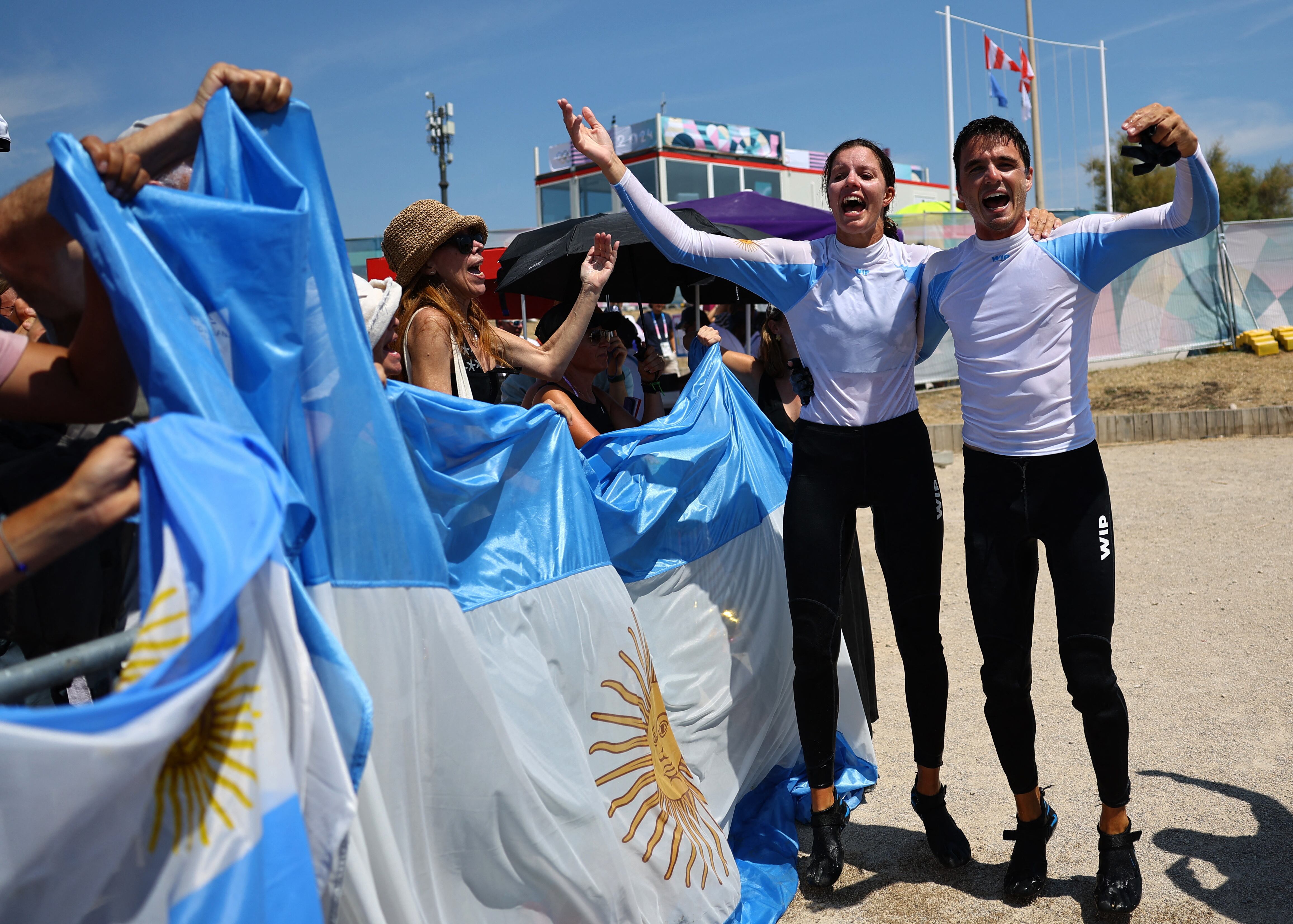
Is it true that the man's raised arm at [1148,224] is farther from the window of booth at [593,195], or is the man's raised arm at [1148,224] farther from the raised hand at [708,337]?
the window of booth at [593,195]

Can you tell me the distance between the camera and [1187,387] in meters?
12.7

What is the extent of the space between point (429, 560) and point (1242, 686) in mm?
3753

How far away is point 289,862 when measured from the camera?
139 centimetres

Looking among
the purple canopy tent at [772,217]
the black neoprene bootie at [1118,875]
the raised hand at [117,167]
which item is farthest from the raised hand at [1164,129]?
the purple canopy tent at [772,217]

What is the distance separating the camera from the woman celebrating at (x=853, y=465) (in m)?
3.11

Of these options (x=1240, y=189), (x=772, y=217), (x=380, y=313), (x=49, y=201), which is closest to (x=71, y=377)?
(x=49, y=201)

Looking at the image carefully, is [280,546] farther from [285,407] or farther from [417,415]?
[417,415]

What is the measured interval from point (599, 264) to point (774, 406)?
1.58 meters

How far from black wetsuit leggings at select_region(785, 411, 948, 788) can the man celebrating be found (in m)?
0.17

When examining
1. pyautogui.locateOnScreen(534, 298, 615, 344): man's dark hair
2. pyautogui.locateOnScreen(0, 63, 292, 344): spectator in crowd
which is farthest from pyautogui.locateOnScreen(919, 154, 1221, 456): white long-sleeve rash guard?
pyautogui.locateOnScreen(0, 63, 292, 344): spectator in crowd

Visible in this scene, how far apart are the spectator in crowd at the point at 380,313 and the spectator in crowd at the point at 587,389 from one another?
66cm

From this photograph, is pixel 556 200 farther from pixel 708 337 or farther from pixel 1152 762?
pixel 1152 762

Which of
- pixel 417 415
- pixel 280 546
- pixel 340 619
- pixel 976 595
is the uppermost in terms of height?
pixel 417 415

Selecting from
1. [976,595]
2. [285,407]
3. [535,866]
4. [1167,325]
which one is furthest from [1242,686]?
[1167,325]
